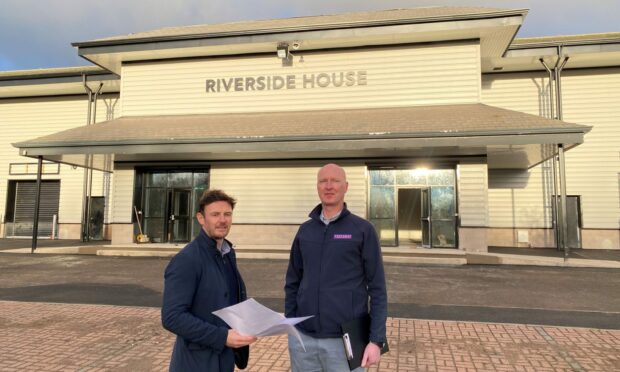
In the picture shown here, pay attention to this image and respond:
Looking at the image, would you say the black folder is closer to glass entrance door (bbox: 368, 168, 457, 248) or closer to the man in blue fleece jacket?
the man in blue fleece jacket

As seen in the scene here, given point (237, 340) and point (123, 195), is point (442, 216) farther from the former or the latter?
point (237, 340)

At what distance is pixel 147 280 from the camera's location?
9234mm

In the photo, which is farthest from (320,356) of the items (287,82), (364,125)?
(287,82)

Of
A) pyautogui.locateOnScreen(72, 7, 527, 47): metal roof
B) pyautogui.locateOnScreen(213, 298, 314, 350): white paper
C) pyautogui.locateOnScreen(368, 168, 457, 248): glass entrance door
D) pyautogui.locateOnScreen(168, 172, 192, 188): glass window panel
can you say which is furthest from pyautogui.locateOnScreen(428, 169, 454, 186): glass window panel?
pyautogui.locateOnScreen(213, 298, 314, 350): white paper

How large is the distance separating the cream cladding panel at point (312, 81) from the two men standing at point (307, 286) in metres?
13.2

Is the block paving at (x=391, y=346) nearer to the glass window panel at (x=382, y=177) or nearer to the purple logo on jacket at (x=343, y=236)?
the purple logo on jacket at (x=343, y=236)

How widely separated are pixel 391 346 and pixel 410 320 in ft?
4.00

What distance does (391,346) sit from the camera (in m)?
4.83

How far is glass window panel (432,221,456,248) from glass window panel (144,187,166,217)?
34.4ft

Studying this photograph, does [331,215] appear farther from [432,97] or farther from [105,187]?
[105,187]

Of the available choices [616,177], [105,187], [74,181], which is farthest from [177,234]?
[616,177]

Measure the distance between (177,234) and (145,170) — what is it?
113 inches

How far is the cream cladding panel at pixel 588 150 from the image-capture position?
15984mm

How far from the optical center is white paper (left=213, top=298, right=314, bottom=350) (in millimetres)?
1945
